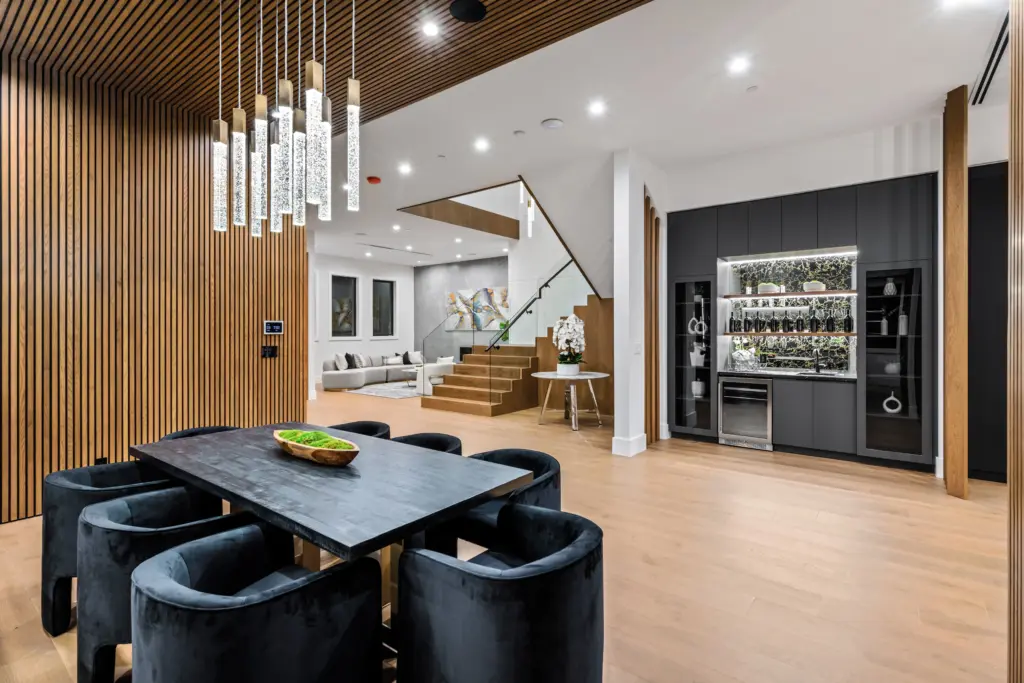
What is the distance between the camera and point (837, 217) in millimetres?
5082

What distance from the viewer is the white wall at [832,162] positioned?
437 cm

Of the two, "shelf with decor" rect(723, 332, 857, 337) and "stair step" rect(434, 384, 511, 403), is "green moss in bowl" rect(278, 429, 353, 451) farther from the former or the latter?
"stair step" rect(434, 384, 511, 403)

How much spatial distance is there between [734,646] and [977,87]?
15.3ft

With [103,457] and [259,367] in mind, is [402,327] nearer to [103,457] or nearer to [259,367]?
[259,367]

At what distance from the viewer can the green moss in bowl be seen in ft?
7.70

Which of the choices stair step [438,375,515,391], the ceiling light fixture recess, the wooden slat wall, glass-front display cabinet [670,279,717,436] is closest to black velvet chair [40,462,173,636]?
the wooden slat wall

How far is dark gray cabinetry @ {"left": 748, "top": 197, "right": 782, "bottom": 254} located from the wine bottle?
86 cm

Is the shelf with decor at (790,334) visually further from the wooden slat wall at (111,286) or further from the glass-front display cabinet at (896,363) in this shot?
the wooden slat wall at (111,286)

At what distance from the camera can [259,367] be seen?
488 centimetres

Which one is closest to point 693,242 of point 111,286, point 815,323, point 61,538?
point 815,323

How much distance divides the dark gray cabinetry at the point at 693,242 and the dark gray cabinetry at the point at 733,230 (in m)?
0.06

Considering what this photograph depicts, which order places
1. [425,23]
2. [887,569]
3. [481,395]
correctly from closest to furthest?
1. [887,569]
2. [425,23]
3. [481,395]

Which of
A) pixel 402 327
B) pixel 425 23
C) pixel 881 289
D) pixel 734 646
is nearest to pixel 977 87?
pixel 881 289

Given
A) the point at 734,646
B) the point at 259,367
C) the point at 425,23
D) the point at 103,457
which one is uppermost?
the point at 425,23
